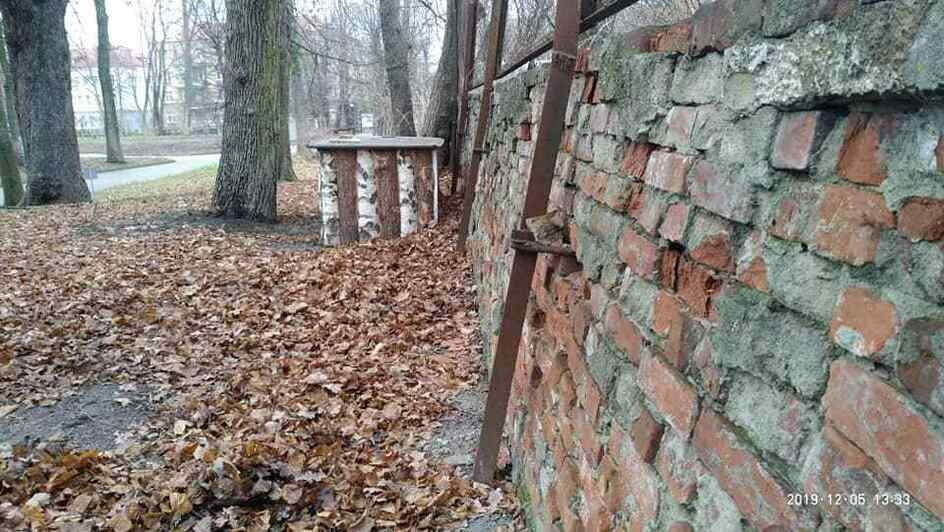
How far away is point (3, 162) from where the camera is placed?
1186 cm

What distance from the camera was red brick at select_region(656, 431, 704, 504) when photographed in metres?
1.26

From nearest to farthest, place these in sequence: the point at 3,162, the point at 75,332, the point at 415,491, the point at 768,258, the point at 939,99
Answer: the point at 939,99, the point at 768,258, the point at 415,491, the point at 75,332, the point at 3,162

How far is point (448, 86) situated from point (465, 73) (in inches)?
57.1

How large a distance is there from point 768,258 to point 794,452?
326mm

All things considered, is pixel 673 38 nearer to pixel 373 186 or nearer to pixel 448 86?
pixel 373 186

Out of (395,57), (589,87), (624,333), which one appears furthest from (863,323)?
(395,57)

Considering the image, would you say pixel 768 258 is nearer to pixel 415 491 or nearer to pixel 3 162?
pixel 415 491

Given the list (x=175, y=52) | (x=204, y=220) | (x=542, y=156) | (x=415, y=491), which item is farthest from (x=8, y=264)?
(x=175, y=52)

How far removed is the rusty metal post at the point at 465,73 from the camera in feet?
22.7

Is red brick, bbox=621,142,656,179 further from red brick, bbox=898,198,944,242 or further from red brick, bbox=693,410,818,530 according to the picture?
red brick, bbox=898,198,944,242

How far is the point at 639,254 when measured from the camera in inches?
63.4

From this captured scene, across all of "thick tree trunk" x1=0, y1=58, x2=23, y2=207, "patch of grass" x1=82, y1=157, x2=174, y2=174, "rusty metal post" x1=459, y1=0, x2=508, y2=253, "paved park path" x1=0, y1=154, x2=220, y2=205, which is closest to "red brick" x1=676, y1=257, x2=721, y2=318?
"rusty metal post" x1=459, y1=0, x2=508, y2=253

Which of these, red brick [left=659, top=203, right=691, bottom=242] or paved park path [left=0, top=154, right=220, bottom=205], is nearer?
red brick [left=659, top=203, right=691, bottom=242]

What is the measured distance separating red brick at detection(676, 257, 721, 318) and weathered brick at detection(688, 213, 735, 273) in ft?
0.08
